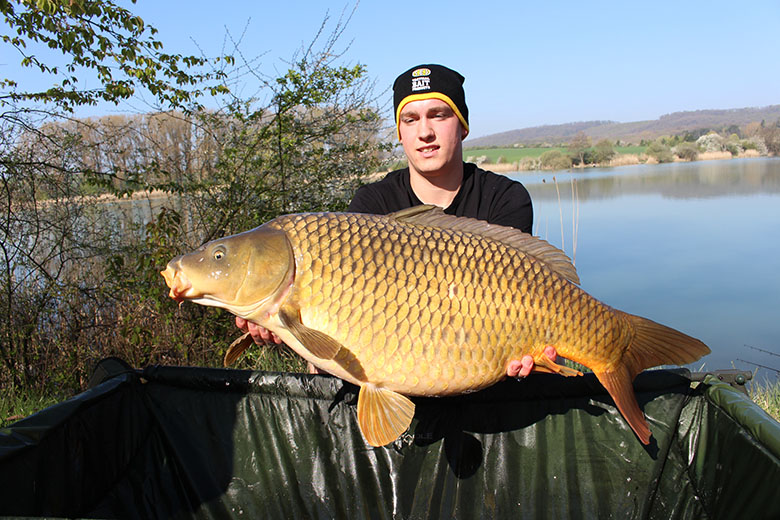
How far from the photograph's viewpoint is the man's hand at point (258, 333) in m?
1.32

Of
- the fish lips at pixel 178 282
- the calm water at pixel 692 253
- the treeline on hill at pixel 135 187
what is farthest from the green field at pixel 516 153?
the fish lips at pixel 178 282

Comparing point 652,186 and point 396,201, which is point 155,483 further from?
point 652,186

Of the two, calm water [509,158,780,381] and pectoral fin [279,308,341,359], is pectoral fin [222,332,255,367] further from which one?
calm water [509,158,780,381]

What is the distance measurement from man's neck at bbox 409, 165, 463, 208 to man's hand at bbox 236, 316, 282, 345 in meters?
0.67

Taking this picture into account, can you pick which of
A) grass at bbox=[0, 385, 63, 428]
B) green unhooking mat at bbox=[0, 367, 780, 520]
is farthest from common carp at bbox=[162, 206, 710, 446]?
grass at bbox=[0, 385, 63, 428]

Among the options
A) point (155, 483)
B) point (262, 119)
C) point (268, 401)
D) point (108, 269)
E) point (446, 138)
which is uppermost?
point (262, 119)

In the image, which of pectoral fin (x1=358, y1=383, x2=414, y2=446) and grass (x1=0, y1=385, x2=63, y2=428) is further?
grass (x1=0, y1=385, x2=63, y2=428)

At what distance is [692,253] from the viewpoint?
309 inches

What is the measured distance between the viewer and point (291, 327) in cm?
111

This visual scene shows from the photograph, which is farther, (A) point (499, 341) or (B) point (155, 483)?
(B) point (155, 483)

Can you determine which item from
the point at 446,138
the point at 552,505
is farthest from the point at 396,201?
the point at 552,505

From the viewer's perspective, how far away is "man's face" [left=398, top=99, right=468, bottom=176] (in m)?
1.68

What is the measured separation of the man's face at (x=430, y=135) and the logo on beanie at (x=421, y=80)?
4 cm

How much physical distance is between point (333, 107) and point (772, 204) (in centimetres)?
1012
